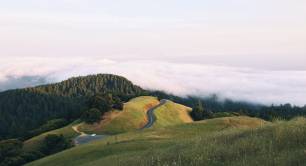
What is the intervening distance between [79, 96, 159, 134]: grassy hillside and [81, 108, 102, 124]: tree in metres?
1.37

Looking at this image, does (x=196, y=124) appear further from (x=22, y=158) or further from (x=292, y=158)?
(x=292, y=158)

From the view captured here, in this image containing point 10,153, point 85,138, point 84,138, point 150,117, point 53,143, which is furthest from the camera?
point 150,117

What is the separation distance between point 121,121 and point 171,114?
2309cm

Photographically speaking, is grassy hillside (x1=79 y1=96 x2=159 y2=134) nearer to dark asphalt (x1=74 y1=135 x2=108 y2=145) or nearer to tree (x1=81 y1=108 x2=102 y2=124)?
tree (x1=81 y1=108 x2=102 y2=124)

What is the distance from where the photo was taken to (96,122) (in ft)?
397

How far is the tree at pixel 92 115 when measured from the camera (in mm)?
121000

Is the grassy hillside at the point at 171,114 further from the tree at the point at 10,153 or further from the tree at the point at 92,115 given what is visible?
the tree at the point at 10,153

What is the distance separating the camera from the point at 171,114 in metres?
142

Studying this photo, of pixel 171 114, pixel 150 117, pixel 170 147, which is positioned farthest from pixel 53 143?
pixel 170 147

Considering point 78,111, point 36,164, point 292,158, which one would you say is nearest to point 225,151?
point 292,158

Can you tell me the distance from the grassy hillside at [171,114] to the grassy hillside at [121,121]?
4.30 m

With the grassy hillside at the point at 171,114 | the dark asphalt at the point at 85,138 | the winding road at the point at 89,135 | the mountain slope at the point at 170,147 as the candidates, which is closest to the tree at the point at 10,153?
the dark asphalt at the point at 85,138

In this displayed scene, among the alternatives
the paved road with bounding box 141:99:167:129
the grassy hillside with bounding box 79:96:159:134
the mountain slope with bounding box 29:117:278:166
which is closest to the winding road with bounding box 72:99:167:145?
the paved road with bounding box 141:99:167:129

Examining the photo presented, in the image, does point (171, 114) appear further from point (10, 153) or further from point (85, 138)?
point (10, 153)
